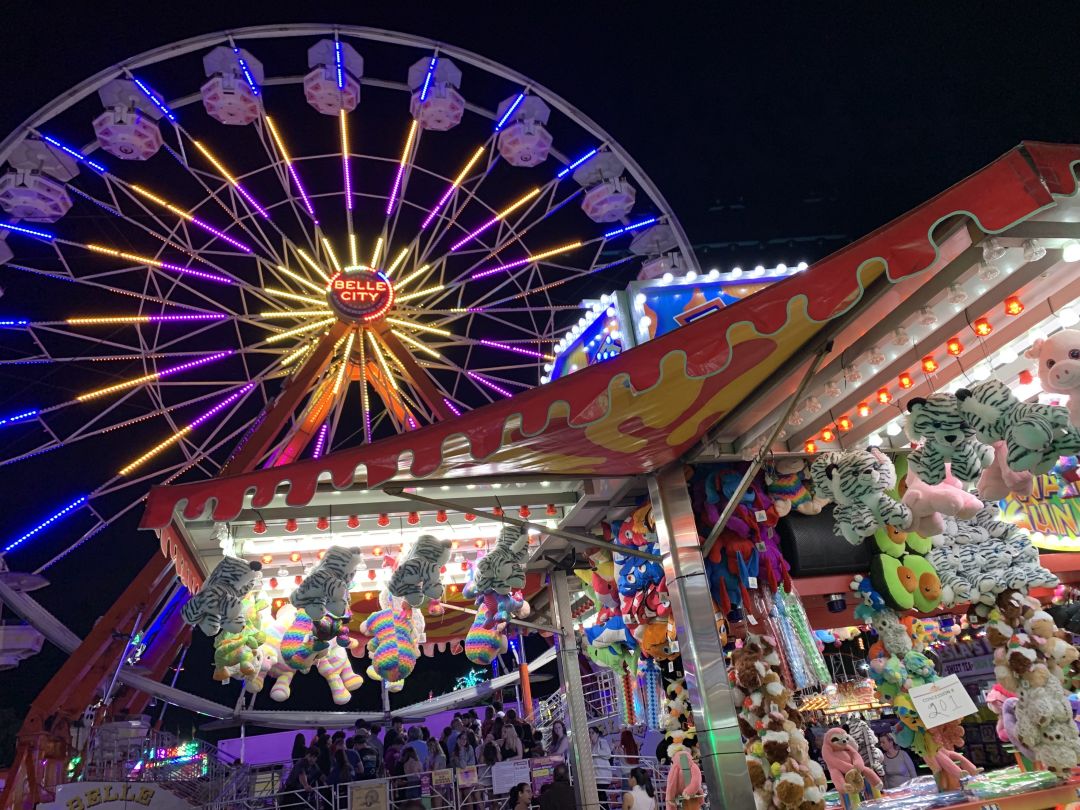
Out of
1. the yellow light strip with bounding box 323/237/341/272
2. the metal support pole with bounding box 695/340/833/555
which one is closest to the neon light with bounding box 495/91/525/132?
the yellow light strip with bounding box 323/237/341/272

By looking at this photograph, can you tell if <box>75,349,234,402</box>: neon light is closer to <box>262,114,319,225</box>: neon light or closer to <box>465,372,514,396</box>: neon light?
<box>262,114,319,225</box>: neon light

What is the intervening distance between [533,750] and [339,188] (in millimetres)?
8798

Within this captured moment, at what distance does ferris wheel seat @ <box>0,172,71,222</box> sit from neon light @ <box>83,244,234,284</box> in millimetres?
638

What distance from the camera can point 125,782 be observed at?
10.1 metres

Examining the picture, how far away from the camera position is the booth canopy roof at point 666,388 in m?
2.66

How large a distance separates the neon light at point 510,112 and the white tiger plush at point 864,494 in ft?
27.8

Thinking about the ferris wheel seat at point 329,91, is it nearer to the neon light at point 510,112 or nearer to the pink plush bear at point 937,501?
the neon light at point 510,112

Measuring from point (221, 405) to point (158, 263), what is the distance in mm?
2313

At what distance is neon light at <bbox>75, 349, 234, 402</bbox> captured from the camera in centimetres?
1041

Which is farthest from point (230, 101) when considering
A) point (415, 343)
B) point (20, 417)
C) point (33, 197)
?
point (20, 417)

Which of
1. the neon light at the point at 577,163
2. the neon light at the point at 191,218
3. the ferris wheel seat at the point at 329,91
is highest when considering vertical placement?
the ferris wheel seat at the point at 329,91

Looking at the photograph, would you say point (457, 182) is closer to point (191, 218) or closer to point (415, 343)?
point (415, 343)

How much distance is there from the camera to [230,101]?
9664mm

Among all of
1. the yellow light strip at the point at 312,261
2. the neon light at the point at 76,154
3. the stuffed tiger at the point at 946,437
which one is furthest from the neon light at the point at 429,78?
the stuffed tiger at the point at 946,437
